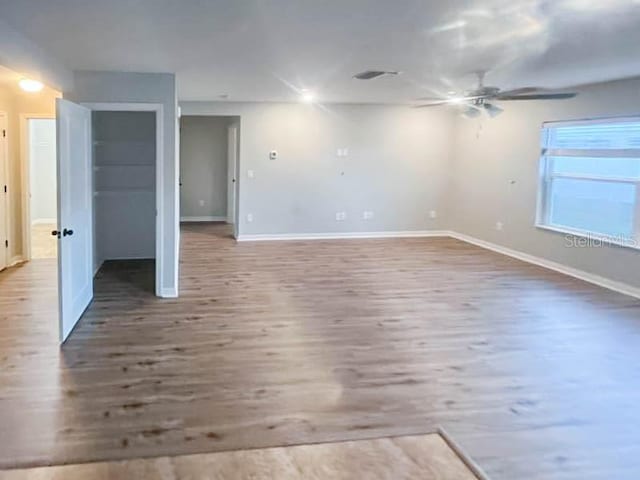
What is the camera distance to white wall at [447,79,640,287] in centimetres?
666

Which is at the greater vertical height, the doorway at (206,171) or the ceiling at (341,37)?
the ceiling at (341,37)

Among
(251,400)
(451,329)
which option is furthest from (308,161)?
(251,400)

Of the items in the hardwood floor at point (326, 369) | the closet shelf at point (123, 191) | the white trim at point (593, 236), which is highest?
the closet shelf at point (123, 191)

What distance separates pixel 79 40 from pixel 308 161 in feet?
19.3

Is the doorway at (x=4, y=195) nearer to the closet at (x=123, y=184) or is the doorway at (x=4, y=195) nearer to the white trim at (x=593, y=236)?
the closet at (x=123, y=184)

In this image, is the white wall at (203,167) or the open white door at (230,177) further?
the white wall at (203,167)

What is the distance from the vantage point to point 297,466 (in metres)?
2.86

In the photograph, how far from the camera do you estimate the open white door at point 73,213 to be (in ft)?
A: 15.0

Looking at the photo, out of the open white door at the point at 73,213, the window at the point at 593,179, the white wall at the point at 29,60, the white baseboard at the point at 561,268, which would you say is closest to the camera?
the white wall at the point at 29,60

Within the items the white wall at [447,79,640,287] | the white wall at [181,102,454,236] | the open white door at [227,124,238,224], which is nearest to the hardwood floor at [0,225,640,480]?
the white wall at [447,79,640,287]

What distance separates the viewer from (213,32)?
3.91 metres

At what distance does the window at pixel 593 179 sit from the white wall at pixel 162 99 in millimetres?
4822

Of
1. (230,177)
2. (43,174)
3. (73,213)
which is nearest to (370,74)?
(73,213)

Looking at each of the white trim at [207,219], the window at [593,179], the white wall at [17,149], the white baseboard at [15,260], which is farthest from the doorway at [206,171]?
the window at [593,179]
